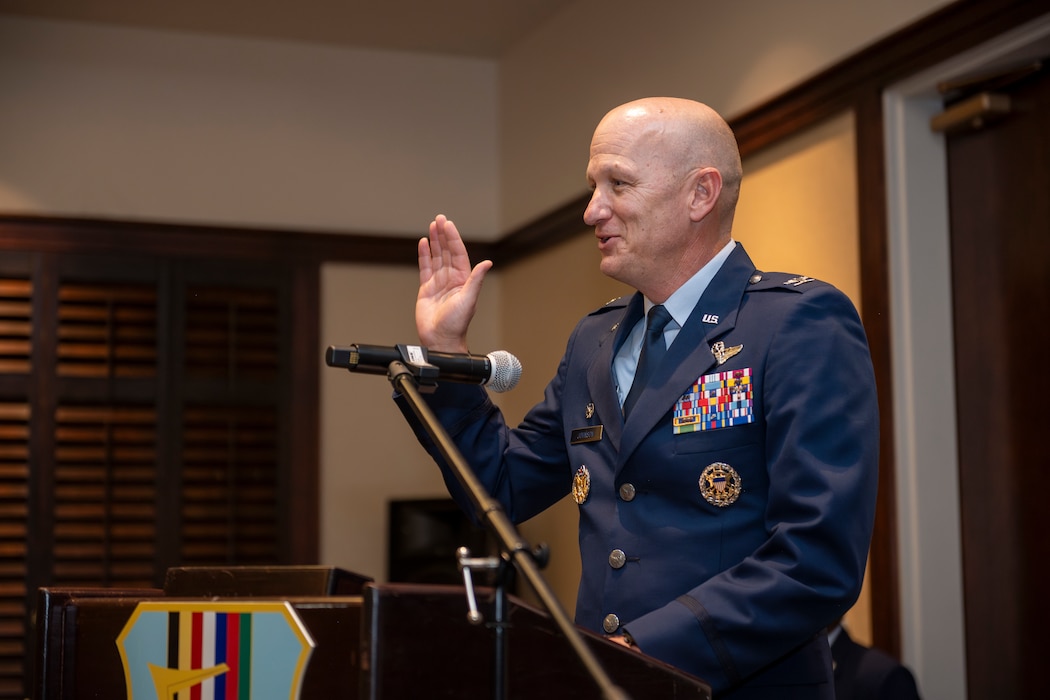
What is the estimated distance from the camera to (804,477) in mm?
1439

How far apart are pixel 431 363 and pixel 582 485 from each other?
40cm

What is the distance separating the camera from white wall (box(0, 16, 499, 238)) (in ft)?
16.7

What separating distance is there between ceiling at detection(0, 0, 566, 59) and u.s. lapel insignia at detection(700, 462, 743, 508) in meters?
3.81

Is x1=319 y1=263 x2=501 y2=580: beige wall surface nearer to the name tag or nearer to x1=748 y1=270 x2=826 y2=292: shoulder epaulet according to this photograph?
the name tag

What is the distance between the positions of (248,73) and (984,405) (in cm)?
358

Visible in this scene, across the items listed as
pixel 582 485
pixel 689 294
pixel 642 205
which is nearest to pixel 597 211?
pixel 642 205

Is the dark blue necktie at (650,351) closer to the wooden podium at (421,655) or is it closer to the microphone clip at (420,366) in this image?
the microphone clip at (420,366)

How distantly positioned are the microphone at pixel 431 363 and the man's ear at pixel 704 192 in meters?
0.40

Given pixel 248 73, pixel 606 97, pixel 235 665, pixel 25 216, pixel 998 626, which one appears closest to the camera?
pixel 235 665

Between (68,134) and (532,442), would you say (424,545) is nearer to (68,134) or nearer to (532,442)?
(68,134)

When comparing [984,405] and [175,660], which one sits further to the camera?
[984,405]

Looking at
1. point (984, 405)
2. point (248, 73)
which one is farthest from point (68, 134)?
point (984, 405)

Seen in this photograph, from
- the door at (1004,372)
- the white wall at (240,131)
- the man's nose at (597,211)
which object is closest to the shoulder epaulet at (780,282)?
the man's nose at (597,211)

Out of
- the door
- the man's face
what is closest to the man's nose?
the man's face
